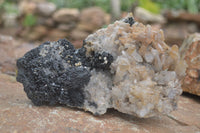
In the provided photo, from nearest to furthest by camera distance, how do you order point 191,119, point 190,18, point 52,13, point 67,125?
point 67,125, point 191,119, point 190,18, point 52,13

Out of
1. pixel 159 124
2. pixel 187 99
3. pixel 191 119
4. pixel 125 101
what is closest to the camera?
pixel 125 101

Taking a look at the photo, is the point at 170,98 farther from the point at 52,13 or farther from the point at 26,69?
the point at 52,13

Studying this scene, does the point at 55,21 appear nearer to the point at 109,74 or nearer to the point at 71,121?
the point at 109,74

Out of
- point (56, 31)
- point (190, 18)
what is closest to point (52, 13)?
point (56, 31)

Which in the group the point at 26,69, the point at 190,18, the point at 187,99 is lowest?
the point at 187,99

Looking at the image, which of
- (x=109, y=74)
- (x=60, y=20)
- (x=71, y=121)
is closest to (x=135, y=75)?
(x=109, y=74)

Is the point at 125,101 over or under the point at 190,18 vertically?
under

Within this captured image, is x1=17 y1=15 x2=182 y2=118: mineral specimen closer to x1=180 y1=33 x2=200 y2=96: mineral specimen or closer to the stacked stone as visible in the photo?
x1=180 y1=33 x2=200 y2=96: mineral specimen
